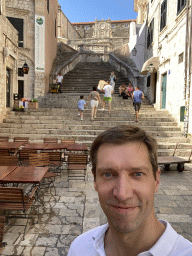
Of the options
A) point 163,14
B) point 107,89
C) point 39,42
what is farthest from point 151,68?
point 39,42

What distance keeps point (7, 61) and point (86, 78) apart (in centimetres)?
898

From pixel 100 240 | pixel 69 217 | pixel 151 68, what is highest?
pixel 151 68

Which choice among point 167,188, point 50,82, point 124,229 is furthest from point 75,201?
point 50,82

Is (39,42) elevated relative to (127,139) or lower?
elevated

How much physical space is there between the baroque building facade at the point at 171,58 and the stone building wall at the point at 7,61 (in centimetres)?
837

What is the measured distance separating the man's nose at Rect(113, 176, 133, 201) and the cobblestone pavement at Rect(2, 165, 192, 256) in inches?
104

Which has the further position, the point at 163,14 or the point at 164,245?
the point at 163,14

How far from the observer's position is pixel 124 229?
0.78 meters

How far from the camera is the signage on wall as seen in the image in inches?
690

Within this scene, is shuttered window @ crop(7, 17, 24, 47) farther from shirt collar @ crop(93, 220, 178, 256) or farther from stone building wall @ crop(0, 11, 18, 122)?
shirt collar @ crop(93, 220, 178, 256)

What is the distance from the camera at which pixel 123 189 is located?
78 cm

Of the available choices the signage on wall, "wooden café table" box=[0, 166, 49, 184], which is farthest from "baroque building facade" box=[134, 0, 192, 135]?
the signage on wall

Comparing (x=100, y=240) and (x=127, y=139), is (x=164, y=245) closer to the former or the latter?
(x=100, y=240)

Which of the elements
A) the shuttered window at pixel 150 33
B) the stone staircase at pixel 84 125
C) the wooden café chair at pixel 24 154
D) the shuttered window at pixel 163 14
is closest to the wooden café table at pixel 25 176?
the wooden café chair at pixel 24 154
